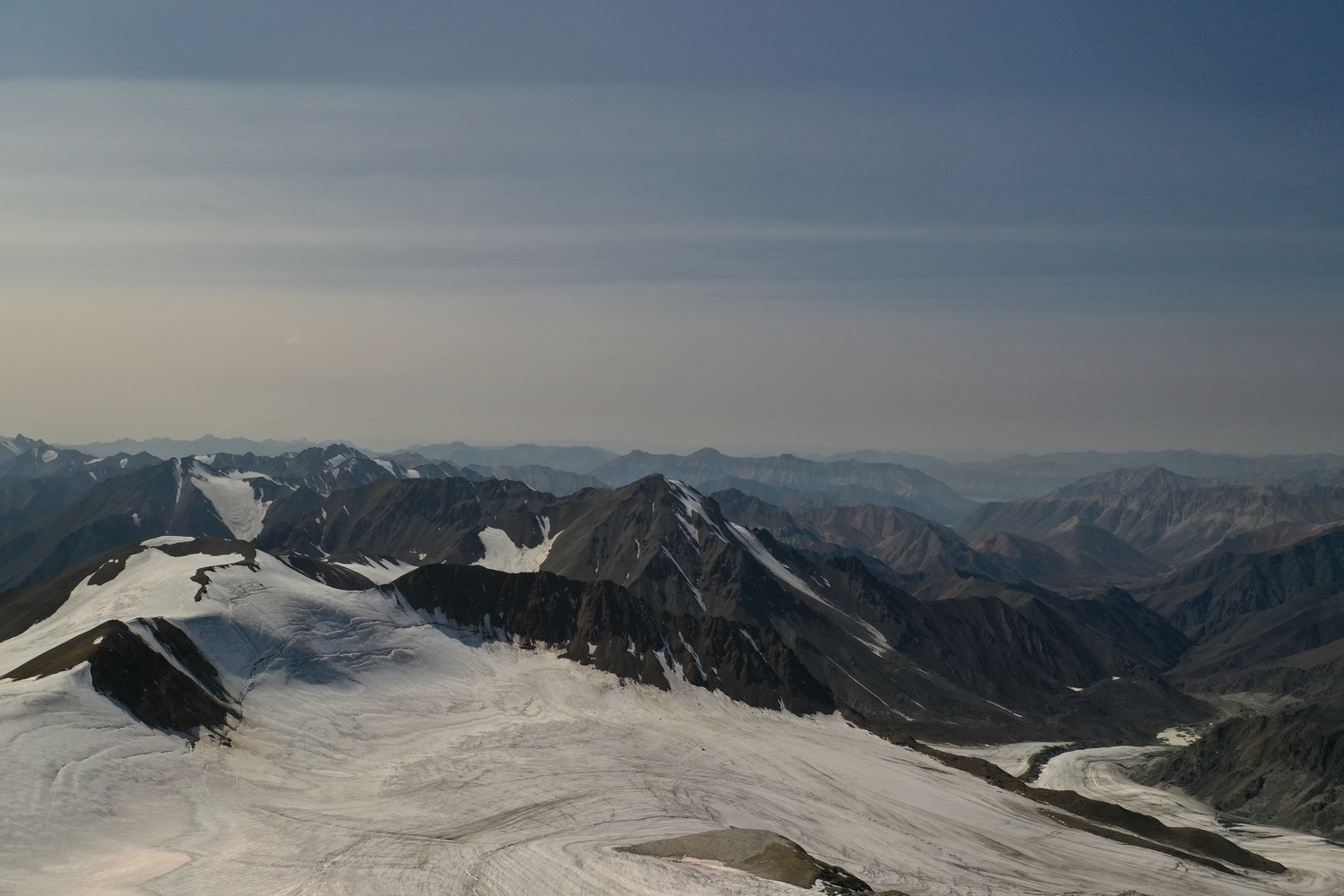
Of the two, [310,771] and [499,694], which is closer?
[310,771]

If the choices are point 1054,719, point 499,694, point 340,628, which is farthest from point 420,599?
point 1054,719

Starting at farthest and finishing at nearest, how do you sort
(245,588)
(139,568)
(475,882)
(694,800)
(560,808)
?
(139,568) < (245,588) < (694,800) < (560,808) < (475,882)

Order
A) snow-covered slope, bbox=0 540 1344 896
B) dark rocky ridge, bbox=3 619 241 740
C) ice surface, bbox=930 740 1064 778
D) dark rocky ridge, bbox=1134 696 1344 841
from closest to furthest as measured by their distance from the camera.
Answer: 1. snow-covered slope, bbox=0 540 1344 896
2. dark rocky ridge, bbox=3 619 241 740
3. dark rocky ridge, bbox=1134 696 1344 841
4. ice surface, bbox=930 740 1064 778

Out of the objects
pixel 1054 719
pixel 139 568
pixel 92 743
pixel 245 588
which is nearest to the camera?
pixel 92 743

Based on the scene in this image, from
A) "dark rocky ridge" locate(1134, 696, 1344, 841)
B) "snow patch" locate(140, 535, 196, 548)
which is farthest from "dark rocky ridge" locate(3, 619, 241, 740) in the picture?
"dark rocky ridge" locate(1134, 696, 1344, 841)

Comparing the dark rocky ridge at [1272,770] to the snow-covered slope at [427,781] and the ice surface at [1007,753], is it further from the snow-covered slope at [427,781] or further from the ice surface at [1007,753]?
the snow-covered slope at [427,781]

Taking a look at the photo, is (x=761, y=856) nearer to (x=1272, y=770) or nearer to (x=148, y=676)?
(x=148, y=676)

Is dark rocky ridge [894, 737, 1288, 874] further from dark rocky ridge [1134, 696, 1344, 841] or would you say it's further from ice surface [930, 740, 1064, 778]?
ice surface [930, 740, 1064, 778]

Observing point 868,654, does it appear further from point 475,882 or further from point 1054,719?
point 475,882

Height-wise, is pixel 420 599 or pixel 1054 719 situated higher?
pixel 420 599

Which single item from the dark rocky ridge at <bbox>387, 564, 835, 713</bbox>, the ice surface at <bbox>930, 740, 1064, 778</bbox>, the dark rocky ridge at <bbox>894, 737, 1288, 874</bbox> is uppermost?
the dark rocky ridge at <bbox>387, 564, 835, 713</bbox>
